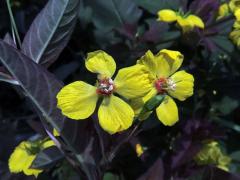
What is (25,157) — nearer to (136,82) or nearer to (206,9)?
(136,82)

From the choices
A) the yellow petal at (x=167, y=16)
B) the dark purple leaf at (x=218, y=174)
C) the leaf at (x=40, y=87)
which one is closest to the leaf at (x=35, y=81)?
the leaf at (x=40, y=87)

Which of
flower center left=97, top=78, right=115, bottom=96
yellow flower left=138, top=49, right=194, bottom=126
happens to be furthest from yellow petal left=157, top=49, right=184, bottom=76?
flower center left=97, top=78, right=115, bottom=96

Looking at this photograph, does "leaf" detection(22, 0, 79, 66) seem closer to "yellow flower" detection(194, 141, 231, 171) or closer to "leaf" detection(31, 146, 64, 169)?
→ "leaf" detection(31, 146, 64, 169)

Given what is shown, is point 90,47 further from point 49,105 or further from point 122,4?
point 49,105

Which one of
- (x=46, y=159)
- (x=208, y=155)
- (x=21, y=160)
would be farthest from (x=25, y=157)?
(x=208, y=155)

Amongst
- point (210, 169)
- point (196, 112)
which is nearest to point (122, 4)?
point (196, 112)

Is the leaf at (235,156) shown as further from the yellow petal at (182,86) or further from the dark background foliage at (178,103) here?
the yellow petal at (182,86)

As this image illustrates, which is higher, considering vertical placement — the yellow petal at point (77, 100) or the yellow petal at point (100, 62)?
the yellow petal at point (100, 62)
